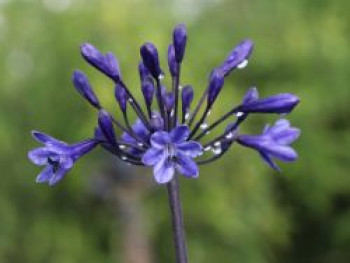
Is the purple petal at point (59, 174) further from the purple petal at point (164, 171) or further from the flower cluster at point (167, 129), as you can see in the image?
the purple petal at point (164, 171)

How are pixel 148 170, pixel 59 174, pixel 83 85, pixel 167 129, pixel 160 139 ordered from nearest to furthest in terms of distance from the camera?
1. pixel 160 139
2. pixel 167 129
3. pixel 59 174
4. pixel 83 85
5. pixel 148 170

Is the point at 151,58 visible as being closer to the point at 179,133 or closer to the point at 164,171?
the point at 179,133

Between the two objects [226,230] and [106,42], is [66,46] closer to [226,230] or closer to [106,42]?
[106,42]

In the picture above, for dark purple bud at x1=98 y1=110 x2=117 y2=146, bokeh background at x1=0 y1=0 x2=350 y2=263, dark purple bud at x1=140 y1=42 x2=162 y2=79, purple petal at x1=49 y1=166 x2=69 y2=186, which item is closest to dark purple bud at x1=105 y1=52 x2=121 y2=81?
dark purple bud at x1=140 y1=42 x2=162 y2=79

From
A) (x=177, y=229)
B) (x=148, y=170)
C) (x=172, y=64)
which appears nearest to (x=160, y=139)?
(x=177, y=229)

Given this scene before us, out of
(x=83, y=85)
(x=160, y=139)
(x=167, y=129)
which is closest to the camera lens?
(x=160, y=139)

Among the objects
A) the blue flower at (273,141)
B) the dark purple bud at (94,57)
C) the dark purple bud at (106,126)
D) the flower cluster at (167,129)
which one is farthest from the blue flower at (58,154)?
the blue flower at (273,141)

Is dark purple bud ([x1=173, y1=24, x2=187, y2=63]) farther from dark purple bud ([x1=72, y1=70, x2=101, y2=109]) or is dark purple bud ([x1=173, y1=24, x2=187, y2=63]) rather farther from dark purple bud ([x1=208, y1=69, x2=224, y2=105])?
dark purple bud ([x1=72, y1=70, x2=101, y2=109])
